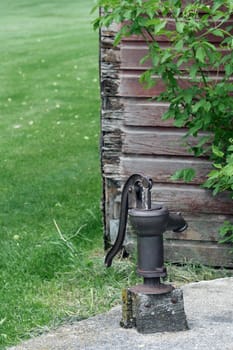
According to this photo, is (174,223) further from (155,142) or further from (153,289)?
(155,142)

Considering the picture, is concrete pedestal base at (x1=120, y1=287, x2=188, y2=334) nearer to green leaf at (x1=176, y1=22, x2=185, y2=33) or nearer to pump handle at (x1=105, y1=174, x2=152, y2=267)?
pump handle at (x1=105, y1=174, x2=152, y2=267)

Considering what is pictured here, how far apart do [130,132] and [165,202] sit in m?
0.49

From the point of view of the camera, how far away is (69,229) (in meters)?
6.70

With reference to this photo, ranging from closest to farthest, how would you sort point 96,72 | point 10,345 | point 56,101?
point 10,345, point 56,101, point 96,72

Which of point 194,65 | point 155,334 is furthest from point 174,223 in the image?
point 194,65

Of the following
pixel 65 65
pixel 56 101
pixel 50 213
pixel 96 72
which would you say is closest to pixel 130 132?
pixel 50 213

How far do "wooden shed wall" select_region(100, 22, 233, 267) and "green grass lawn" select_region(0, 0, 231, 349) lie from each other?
0.23 meters

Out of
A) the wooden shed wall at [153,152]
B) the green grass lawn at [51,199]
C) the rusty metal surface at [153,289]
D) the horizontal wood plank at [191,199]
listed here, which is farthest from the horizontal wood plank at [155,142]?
the rusty metal surface at [153,289]

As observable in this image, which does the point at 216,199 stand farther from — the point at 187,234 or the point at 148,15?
the point at 148,15

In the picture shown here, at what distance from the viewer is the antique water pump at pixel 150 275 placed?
4270mm

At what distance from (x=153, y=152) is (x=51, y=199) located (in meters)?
2.15

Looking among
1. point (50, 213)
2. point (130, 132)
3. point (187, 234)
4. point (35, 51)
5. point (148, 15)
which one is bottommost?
point (35, 51)

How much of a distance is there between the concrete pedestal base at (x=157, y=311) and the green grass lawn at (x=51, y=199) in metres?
0.57

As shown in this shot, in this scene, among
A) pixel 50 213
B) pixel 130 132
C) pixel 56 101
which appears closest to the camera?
pixel 130 132
